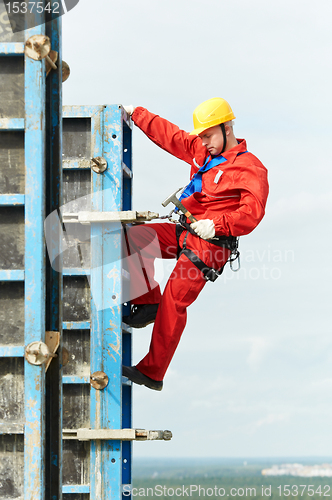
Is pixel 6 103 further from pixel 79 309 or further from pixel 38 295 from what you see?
pixel 79 309

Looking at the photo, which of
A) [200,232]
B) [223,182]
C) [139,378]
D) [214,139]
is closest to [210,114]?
Answer: [214,139]

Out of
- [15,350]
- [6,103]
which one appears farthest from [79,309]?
[6,103]

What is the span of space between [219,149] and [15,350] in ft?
8.82

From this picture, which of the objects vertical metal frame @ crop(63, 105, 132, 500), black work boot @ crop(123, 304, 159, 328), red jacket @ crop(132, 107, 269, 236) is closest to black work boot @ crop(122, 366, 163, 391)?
vertical metal frame @ crop(63, 105, 132, 500)

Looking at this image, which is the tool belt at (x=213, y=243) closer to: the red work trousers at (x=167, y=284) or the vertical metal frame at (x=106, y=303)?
the red work trousers at (x=167, y=284)

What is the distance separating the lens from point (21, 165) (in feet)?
13.6

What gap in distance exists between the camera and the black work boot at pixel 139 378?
5.77 metres

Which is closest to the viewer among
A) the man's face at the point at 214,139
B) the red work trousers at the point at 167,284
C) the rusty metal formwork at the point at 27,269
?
the rusty metal formwork at the point at 27,269

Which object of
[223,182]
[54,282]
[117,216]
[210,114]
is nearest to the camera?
[54,282]

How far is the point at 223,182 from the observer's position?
5676 millimetres

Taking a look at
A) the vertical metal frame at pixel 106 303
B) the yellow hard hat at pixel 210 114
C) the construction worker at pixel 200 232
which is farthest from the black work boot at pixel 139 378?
the yellow hard hat at pixel 210 114

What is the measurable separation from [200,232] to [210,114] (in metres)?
1.04

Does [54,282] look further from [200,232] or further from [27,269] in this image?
[200,232]

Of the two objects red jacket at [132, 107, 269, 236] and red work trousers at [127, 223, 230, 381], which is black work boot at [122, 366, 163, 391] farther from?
red jacket at [132, 107, 269, 236]
